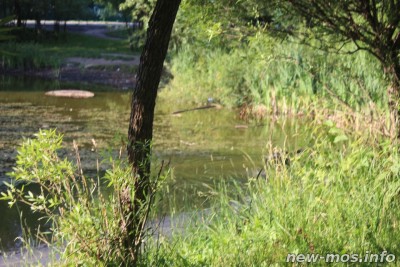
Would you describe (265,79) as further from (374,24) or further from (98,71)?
(98,71)

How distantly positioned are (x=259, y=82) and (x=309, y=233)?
10673 mm

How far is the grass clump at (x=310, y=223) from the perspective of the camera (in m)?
4.05

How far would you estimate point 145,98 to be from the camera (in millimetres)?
3648

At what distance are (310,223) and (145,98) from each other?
151 cm

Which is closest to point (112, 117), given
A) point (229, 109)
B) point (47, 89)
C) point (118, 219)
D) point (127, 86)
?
point (229, 109)

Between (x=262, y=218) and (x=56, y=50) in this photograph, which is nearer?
(x=262, y=218)

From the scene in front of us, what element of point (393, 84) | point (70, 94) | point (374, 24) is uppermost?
point (374, 24)

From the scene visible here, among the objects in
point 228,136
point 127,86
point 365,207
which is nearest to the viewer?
point 365,207

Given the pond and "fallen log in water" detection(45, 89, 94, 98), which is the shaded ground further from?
the pond

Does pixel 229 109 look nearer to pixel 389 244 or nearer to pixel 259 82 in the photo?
pixel 259 82

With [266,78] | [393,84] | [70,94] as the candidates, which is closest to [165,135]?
[266,78]

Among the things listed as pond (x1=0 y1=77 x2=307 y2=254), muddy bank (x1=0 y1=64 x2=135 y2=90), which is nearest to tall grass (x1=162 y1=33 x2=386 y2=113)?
pond (x1=0 y1=77 x2=307 y2=254)

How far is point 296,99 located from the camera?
41.8 feet

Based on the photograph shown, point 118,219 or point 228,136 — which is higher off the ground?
point 118,219
